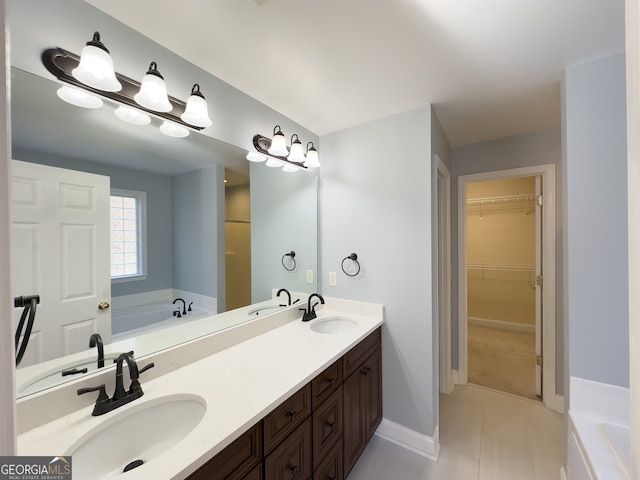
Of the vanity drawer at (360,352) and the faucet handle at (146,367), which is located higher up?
the faucet handle at (146,367)

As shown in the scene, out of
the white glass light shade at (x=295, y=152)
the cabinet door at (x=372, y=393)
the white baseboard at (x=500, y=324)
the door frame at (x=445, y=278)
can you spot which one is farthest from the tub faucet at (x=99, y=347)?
the white baseboard at (x=500, y=324)

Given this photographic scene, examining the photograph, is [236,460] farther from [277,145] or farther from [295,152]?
[295,152]

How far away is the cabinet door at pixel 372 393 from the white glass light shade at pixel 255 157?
1.52 metres

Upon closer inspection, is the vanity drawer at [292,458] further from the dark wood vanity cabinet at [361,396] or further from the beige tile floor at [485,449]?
the beige tile floor at [485,449]

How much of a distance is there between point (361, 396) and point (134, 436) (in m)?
1.20

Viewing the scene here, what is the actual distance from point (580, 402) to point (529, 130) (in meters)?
2.02

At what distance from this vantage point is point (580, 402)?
1309 mm

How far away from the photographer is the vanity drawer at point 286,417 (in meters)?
0.94

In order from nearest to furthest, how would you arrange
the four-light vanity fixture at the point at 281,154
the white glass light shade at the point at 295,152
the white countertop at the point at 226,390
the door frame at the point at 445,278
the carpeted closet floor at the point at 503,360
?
the white countertop at the point at 226,390 < the four-light vanity fixture at the point at 281,154 < the white glass light shade at the point at 295,152 < the door frame at the point at 445,278 < the carpeted closet floor at the point at 503,360

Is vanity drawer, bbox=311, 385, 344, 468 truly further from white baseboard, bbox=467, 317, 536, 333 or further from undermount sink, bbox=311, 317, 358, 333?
white baseboard, bbox=467, 317, 536, 333

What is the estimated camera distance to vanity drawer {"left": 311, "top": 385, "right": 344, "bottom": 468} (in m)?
1.20

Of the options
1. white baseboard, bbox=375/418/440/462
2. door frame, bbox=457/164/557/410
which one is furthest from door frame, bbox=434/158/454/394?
white baseboard, bbox=375/418/440/462

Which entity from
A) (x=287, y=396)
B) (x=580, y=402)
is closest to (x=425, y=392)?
(x=580, y=402)

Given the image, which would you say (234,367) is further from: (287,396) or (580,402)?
(580,402)
